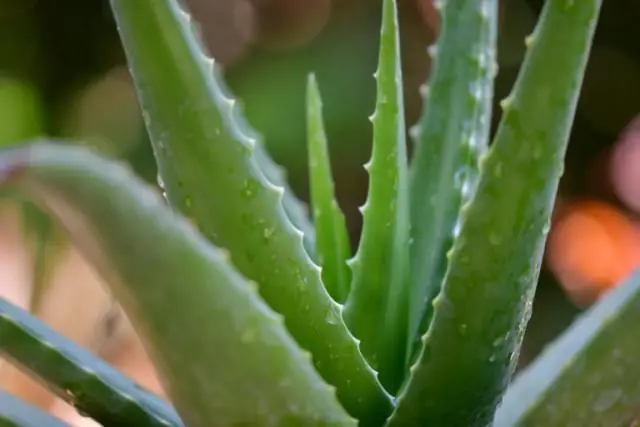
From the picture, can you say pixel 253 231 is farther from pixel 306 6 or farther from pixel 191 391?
pixel 306 6

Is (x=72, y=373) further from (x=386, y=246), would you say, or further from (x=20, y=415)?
(x=386, y=246)

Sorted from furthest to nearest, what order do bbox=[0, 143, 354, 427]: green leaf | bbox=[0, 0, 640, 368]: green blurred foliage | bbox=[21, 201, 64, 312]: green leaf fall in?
bbox=[0, 0, 640, 368]: green blurred foliage → bbox=[21, 201, 64, 312]: green leaf → bbox=[0, 143, 354, 427]: green leaf

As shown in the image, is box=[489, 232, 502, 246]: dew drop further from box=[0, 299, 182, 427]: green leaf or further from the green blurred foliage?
the green blurred foliage

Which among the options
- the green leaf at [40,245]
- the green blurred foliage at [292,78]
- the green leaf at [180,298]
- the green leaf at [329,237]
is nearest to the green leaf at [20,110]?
the green blurred foliage at [292,78]

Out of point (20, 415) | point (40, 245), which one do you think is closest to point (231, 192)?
point (20, 415)

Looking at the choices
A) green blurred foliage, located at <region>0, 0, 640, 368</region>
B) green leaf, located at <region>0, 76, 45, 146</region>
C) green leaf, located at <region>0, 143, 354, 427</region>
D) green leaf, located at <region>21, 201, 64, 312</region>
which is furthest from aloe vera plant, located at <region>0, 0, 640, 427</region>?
green leaf, located at <region>0, 76, 45, 146</region>

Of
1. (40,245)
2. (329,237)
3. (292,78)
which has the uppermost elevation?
(329,237)

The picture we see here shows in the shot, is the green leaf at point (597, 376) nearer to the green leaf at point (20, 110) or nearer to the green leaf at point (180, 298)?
the green leaf at point (180, 298)

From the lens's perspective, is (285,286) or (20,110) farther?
(20,110)
